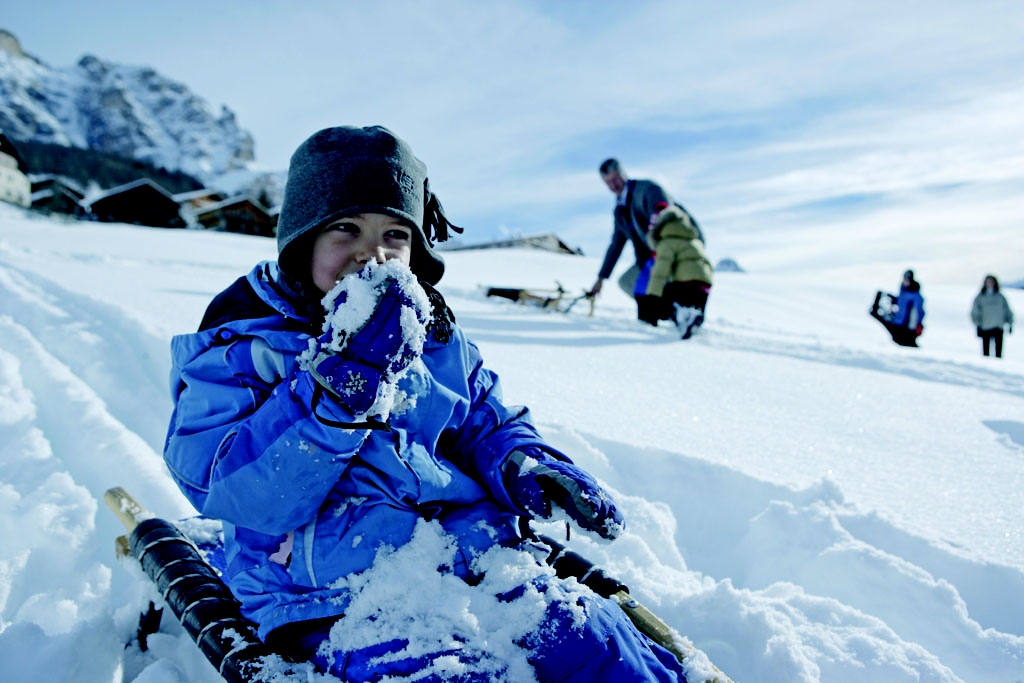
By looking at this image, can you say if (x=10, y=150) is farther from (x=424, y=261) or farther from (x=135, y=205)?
(x=424, y=261)

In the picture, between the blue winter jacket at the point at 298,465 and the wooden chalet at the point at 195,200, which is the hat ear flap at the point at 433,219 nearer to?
the blue winter jacket at the point at 298,465

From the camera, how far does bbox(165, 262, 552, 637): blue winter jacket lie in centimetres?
123

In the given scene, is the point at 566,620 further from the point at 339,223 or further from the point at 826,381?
the point at 826,381

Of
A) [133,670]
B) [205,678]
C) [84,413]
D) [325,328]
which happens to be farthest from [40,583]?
[325,328]

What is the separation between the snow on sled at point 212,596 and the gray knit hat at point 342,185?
0.80 meters

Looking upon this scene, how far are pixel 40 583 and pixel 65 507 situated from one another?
0.33 metres

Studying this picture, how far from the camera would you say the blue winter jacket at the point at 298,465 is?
1.23m

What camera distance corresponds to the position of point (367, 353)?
46.3 inches

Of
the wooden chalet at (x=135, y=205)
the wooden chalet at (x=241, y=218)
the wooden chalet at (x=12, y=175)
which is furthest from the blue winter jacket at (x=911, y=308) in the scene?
the wooden chalet at (x=12, y=175)

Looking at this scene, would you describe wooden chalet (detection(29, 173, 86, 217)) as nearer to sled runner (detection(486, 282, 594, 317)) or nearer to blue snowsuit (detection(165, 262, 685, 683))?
sled runner (detection(486, 282, 594, 317))

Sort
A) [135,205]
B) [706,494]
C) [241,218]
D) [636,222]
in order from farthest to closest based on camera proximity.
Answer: [241,218]
[135,205]
[636,222]
[706,494]

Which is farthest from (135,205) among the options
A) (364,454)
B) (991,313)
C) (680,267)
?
(364,454)

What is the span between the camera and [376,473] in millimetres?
1386

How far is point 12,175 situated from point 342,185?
39406mm
